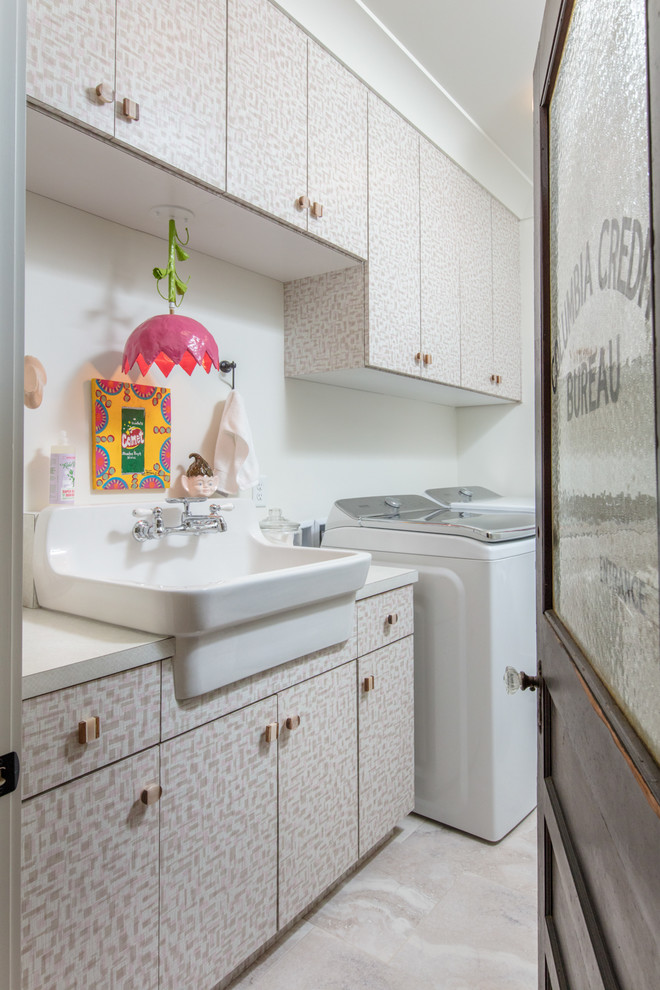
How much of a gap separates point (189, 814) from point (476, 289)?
95.9 inches

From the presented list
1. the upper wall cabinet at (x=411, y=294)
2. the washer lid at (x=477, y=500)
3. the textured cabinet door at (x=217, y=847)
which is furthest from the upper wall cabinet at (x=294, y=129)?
the washer lid at (x=477, y=500)

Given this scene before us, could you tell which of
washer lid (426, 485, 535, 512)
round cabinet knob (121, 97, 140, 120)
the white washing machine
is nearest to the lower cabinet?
the white washing machine

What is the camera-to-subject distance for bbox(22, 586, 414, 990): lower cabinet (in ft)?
3.23

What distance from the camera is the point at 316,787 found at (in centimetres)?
153

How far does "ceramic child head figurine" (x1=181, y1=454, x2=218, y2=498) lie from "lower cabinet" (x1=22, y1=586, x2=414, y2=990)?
1.91ft

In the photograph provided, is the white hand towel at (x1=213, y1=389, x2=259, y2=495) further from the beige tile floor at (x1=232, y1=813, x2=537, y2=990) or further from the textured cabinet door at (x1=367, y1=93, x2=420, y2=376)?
the beige tile floor at (x1=232, y1=813, x2=537, y2=990)

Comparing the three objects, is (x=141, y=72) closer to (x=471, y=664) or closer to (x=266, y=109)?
(x=266, y=109)

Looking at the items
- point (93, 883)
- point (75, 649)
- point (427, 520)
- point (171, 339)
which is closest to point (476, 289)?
point (427, 520)

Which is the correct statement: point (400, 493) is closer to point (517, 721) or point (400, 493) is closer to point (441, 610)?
point (441, 610)

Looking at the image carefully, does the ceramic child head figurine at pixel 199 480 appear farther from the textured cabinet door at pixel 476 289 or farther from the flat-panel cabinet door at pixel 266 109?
the textured cabinet door at pixel 476 289

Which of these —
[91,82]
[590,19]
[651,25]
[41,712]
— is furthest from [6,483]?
[91,82]

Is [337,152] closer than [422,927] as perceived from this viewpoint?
No

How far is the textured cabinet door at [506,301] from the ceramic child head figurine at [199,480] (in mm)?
1671

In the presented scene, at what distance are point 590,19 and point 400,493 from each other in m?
2.39
